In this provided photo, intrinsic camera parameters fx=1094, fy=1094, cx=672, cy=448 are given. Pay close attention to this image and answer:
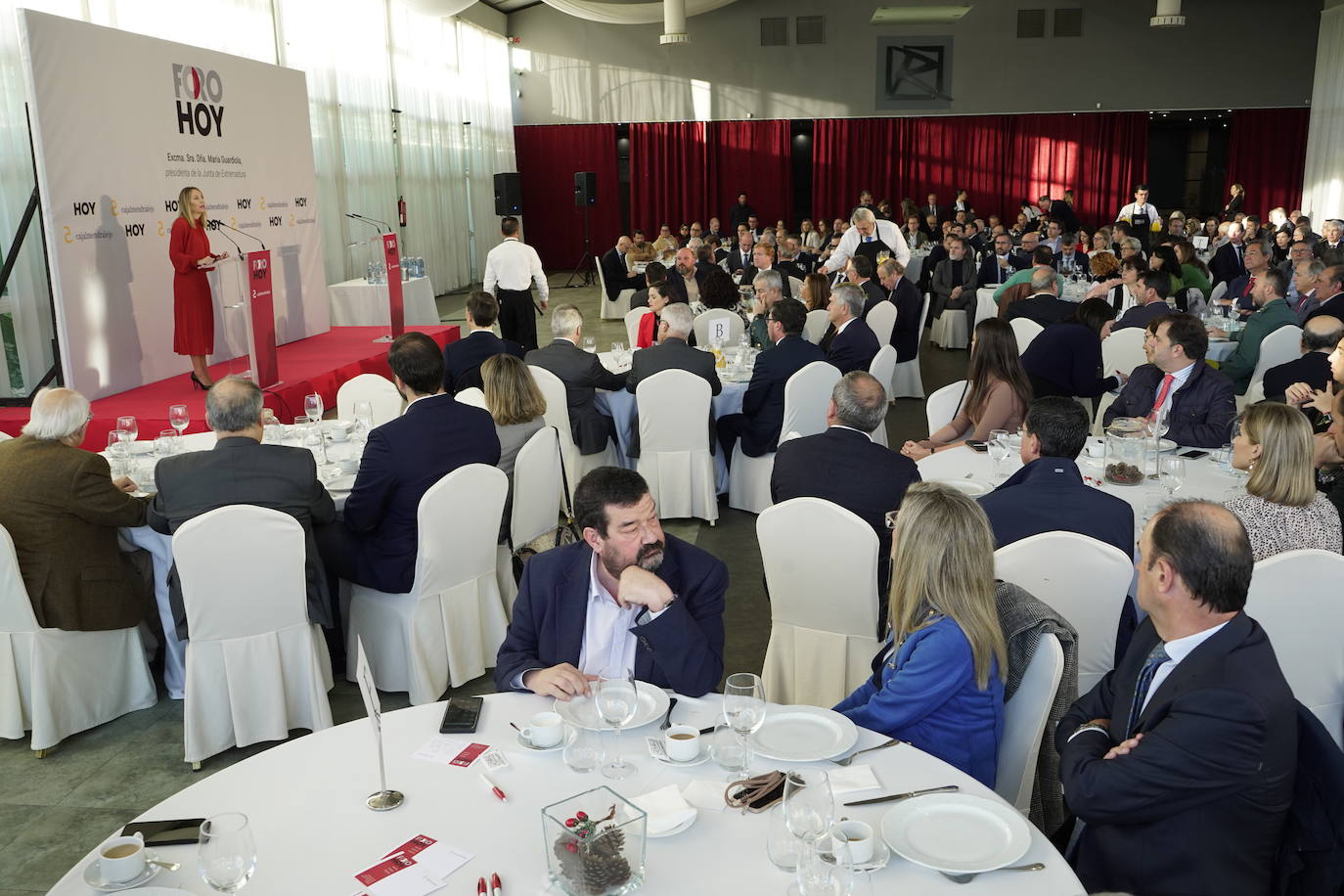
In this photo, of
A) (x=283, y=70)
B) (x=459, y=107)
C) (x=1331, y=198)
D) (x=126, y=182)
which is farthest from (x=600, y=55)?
(x=126, y=182)

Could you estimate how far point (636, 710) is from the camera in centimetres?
235

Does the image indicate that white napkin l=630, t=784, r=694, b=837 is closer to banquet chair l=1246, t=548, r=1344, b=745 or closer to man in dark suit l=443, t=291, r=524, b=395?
banquet chair l=1246, t=548, r=1344, b=745

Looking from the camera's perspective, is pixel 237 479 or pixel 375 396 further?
pixel 375 396

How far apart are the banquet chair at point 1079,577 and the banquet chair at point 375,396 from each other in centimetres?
356

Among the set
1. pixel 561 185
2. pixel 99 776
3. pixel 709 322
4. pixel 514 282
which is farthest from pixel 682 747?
pixel 561 185

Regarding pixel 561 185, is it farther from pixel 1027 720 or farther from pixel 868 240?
pixel 1027 720

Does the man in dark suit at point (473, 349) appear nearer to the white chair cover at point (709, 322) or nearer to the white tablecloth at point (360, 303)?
the white chair cover at point (709, 322)

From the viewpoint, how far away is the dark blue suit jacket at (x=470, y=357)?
643 centimetres

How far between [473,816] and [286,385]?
710 cm

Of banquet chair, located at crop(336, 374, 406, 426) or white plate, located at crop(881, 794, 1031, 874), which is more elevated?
banquet chair, located at crop(336, 374, 406, 426)

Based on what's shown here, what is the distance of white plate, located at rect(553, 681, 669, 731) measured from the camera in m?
2.20

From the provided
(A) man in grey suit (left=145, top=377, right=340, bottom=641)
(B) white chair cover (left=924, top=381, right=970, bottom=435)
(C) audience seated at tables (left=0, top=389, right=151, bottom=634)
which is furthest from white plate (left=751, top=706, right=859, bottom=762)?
(B) white chair cover (left=924, top=381, right=970, bottom=435)

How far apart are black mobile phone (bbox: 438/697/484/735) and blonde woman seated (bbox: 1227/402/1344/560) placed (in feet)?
7.60

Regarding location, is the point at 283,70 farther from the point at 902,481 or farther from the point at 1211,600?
the point at 1211,600
